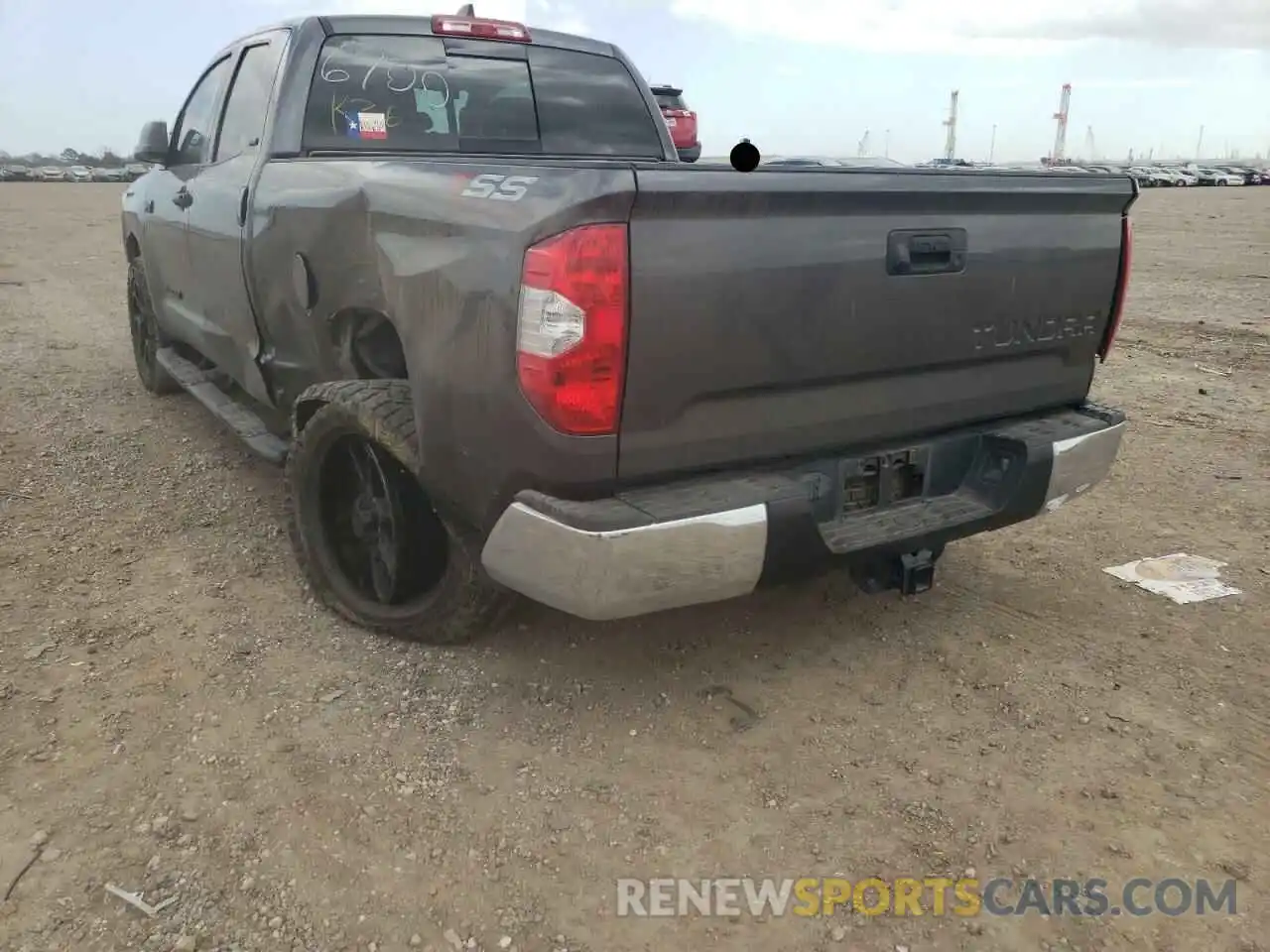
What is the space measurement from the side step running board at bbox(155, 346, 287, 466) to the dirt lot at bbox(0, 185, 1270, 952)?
0.40 meters

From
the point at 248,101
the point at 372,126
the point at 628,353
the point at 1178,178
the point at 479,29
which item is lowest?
the point at 628,353

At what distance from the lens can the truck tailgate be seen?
2275 mm

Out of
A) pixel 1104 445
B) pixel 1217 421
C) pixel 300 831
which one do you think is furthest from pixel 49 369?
pixel 1217 421

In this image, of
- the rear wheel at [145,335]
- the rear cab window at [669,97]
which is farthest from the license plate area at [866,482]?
the rear cab window at [669,97]

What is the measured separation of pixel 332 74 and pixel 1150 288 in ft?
36.2

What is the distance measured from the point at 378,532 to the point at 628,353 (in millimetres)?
1369

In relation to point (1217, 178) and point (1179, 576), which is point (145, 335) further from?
point (1217, 178)

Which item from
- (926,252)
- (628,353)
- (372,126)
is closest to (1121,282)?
(926,252)

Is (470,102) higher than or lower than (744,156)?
higher

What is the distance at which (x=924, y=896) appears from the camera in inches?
84.5

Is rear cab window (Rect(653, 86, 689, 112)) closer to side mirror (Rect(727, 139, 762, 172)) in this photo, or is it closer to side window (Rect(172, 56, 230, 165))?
side window (Rect(172, 56, 230, 165))

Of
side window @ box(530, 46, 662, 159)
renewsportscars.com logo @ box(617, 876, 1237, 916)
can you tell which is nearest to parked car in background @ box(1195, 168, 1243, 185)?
side window @ box(530, 46, 662, 159)

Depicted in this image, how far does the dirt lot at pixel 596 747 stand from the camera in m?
2.09

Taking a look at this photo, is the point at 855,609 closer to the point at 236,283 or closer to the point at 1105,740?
the point at 1105,740
